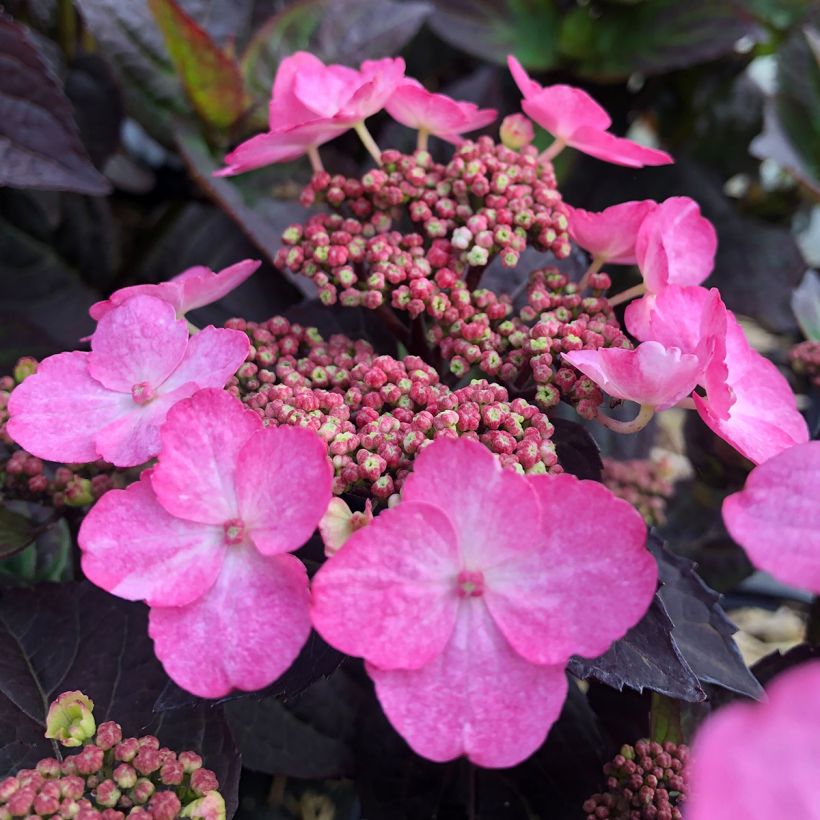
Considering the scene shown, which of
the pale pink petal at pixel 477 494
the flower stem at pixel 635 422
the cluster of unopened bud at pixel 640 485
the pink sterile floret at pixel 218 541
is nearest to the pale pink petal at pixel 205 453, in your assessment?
the pink sterile floret at pixel 218 541

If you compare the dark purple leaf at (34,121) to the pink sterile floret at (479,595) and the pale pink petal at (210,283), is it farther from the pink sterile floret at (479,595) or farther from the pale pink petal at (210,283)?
the pink sterile floret at (479,595)

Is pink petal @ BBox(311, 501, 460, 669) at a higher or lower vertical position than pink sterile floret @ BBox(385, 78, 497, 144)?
lower

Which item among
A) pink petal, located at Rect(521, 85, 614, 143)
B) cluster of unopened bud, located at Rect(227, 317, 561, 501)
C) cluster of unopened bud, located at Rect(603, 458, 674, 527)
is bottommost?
cluster of unopened bud, located at Rect(603, 458, 674, 527)

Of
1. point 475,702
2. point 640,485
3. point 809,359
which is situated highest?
point 475,702

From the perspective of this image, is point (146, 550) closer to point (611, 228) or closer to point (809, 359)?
point (611, 228)

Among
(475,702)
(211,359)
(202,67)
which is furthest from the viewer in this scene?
(202,67)

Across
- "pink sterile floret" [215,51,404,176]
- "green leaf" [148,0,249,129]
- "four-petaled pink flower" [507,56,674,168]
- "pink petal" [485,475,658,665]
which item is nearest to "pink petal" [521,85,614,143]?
"four-petaled pink flower" [507,56,674,168]

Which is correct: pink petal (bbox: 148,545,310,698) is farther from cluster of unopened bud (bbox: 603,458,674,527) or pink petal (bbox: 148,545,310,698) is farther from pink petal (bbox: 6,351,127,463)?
cluster of unopened bud (bbox: 603,458,674,527)

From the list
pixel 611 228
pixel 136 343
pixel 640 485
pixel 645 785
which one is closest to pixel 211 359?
pixel 136 343
